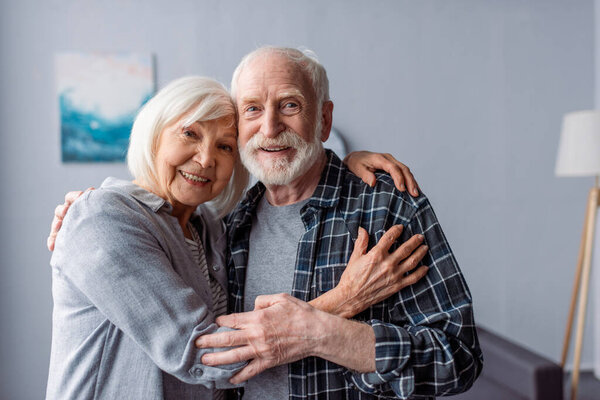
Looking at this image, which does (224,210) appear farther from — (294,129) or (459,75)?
(459,75)

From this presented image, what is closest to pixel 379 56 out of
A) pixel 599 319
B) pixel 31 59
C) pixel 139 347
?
pixel 31 59

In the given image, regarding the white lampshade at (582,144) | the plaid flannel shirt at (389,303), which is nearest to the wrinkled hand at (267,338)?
the plaid flannel shirt at (389,303)

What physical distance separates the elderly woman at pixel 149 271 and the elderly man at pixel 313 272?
3.0 inches

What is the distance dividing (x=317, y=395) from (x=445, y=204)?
2.63 meters

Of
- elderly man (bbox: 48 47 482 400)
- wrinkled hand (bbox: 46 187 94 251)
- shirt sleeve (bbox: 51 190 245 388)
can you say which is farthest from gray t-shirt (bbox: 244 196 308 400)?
wrinkled hand (bbox: 46 187 94 251)

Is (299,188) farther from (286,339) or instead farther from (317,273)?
(286,339)

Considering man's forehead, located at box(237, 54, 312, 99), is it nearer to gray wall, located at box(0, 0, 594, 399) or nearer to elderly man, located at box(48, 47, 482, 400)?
elderly man, located at box(48, 47, 482, 400)

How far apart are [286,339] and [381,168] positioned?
22.4 inches

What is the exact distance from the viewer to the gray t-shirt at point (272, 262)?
1.32 meters

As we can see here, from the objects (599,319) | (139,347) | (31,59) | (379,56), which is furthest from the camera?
(599,319)

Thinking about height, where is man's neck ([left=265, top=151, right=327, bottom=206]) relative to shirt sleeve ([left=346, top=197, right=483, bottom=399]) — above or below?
above

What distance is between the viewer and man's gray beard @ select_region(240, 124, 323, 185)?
1.40 m

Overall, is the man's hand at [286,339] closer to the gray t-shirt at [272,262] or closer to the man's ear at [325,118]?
Answer: the gray t-shirt at [272,262]

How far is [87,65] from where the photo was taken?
3262 mm
